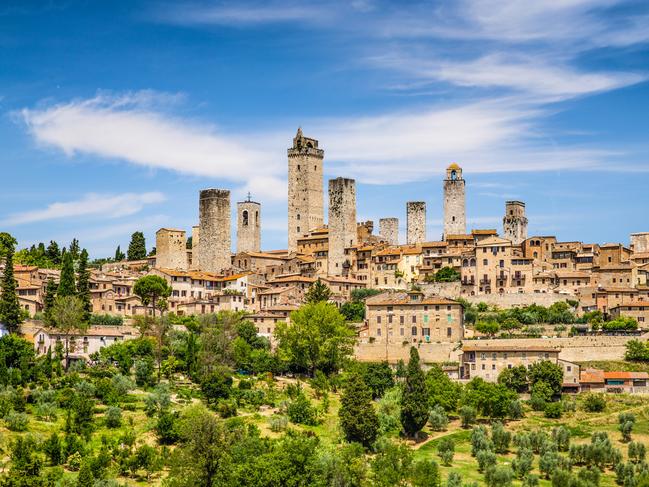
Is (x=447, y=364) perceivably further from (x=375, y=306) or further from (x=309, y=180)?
(x=309, y=180)

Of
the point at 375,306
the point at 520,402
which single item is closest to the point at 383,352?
the point at 375,306

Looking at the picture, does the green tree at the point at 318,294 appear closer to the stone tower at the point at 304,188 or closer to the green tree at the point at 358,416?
the green tree at the point at 358,416

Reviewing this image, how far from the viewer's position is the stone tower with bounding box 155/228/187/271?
98062 mm

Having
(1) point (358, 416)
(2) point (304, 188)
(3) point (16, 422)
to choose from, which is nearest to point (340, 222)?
(2) point (304, 188)

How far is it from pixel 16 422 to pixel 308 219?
5213 cm

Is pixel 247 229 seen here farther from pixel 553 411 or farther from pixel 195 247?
pixel 553 411

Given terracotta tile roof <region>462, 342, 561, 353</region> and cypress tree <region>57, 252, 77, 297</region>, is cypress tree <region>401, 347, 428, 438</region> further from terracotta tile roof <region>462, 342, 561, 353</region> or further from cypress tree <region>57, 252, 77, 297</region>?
cypress tree <region>57, 252, 77, 297</region>

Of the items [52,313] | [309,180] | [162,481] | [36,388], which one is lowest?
[162,481]

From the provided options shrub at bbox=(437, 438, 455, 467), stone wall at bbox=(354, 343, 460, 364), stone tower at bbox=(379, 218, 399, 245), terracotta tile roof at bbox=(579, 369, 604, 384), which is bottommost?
shrub at bbox=(437, 438, 455, 467)

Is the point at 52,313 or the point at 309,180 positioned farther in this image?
the point at 309,180

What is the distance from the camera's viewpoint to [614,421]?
61062 millimetres

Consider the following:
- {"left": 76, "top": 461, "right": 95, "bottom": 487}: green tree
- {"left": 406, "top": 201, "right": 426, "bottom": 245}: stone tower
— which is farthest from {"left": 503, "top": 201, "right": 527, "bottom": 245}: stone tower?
{"left": 76, "top": 461, "right": 95, "bottom": 487}: green tree

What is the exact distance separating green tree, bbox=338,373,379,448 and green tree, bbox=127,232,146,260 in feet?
191

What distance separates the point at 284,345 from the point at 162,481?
2159 centimetres
